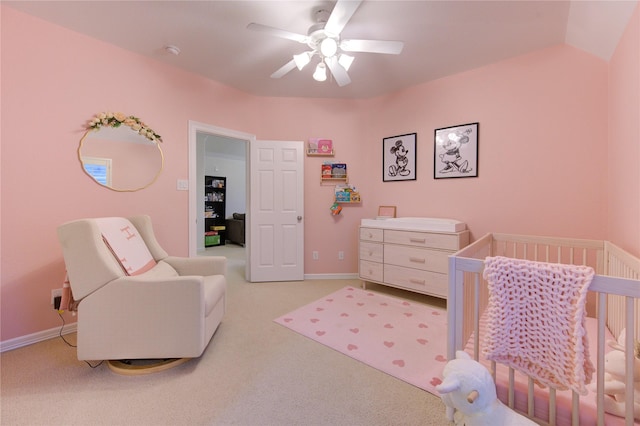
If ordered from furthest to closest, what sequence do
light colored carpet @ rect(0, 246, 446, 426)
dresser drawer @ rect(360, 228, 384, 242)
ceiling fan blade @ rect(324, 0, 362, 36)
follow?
1. dresser drawer @ rect(360, 228, 384, 242)
2. ceiling fan blade @ rect(324, 0, 362, 36)
3. light colored carpet @ rect(0, 246, 446, 426)

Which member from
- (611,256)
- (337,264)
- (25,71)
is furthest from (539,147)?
(25,71)

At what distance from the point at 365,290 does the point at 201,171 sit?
4.72 m

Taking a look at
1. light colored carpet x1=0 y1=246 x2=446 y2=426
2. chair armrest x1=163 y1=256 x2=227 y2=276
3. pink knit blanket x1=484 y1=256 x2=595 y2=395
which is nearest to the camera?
pink knit blanket x1=484 y1=256 x2=595 y2=395

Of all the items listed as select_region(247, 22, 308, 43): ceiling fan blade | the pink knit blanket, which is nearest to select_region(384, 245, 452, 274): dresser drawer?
the pink knit blanket

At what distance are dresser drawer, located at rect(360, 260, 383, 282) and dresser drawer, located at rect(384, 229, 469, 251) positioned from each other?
32cm

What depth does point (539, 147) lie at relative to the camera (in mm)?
2467

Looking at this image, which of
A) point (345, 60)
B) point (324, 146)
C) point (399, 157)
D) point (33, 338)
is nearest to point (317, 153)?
point (324, 146)

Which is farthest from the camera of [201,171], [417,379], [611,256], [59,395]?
[201,171]

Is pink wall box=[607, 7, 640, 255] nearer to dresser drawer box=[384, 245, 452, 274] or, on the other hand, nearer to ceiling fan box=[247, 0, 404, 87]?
dresser drawer box=[384, 245, 452, 274]

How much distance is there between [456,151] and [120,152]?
334 cm

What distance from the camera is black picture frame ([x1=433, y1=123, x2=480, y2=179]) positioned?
2.81m

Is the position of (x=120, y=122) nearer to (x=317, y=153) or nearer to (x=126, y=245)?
(x=126, y=245)

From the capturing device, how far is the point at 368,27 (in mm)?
2105

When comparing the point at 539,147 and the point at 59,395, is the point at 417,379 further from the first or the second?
the point at 539,147
